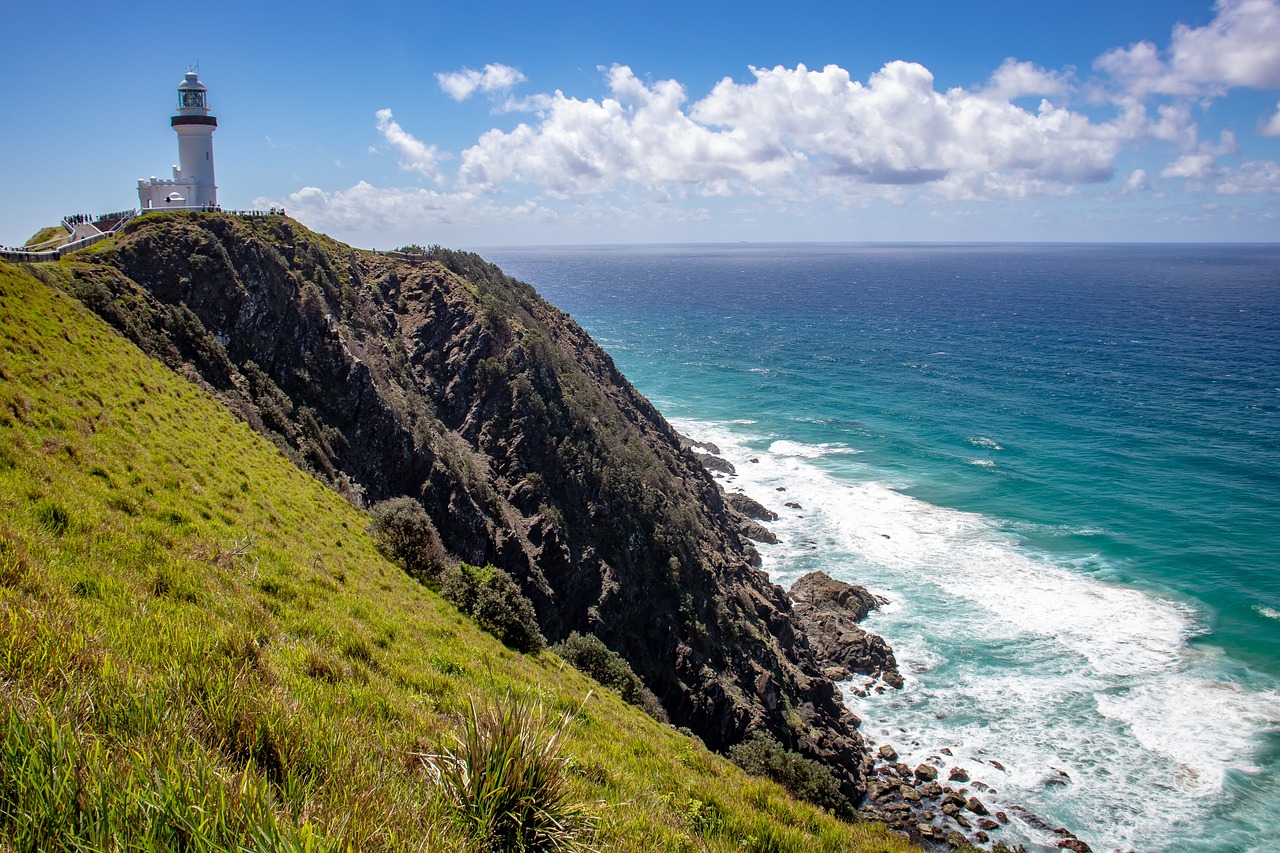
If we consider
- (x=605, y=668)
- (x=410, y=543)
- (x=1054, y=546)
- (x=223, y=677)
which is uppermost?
(x=223, y=677)

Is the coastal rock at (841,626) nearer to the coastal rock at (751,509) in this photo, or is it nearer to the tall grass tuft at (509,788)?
the coastal rock at (751,509)

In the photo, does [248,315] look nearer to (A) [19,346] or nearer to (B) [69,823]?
(A) [19,346]

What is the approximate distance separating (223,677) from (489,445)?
3591 cm

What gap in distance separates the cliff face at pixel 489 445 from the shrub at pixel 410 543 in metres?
7.26

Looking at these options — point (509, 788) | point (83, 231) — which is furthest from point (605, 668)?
point (83, 231)

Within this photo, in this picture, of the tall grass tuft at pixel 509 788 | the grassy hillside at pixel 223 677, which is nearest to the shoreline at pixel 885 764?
the grassy hillside at pixel 223 677

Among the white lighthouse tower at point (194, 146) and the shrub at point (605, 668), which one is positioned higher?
the white lighthouse tower at point (194, 146)

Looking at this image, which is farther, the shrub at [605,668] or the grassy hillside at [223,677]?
the shrub at [605,668]

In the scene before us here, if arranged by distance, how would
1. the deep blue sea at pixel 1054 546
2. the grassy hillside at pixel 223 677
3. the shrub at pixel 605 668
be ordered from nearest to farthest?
1. the grassy hillside at pixel 223 677
2. the shrub at pixel 605 668
3. the deep blue sea at pixel 1054 546

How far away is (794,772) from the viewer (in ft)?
86.1

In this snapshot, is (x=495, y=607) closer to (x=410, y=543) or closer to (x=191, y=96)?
(x=410, y=543)

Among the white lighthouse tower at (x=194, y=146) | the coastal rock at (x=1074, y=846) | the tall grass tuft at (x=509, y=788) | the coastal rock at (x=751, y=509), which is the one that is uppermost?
the white lighthouse tower at (x=194, y=146)

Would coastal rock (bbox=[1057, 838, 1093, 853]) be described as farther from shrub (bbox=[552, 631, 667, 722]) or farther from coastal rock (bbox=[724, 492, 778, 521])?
coastal rock (bbox=[724, 492, 778, 521])

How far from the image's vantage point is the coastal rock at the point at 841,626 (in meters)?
40.5
